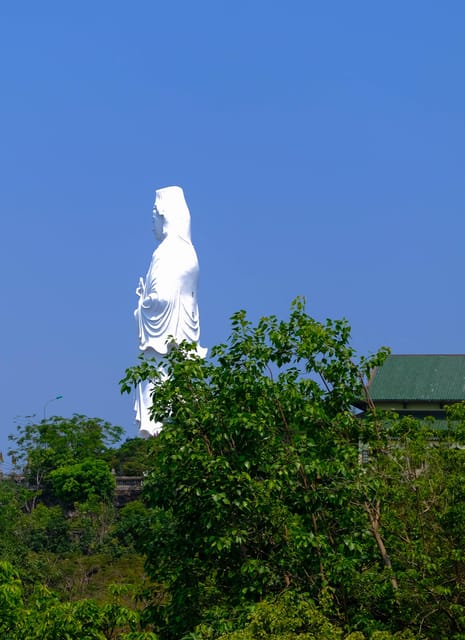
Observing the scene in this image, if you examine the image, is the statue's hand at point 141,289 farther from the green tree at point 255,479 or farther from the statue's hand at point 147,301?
the green tree at point 255,479

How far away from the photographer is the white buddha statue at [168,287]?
3259 centimetres

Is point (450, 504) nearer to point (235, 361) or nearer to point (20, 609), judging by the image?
point (235, 361)

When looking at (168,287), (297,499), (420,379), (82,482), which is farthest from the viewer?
(168,287)

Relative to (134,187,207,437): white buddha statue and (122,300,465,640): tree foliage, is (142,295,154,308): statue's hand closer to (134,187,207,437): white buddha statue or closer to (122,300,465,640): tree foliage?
(134,187,207,437): white buddha statue

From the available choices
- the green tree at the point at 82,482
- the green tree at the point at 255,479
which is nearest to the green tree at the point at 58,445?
the green tree at the point at 82,482

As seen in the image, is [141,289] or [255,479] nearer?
[255,479]

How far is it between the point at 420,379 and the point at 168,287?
6.64m

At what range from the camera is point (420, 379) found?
96.2 ft

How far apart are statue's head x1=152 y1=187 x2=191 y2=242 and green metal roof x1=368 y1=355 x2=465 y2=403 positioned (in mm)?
6414

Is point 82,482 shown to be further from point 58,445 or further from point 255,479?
point 255,479

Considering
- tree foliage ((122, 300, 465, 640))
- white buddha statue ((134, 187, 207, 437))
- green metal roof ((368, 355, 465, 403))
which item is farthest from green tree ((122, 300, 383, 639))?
white buddha statue ((134, 187, 207, 437))

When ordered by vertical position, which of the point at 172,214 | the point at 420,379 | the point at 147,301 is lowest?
the point at 420,379

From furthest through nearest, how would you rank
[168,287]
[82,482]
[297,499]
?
[168,287], [82,482], [297,499]

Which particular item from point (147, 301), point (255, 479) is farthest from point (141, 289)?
point (255, 479)
